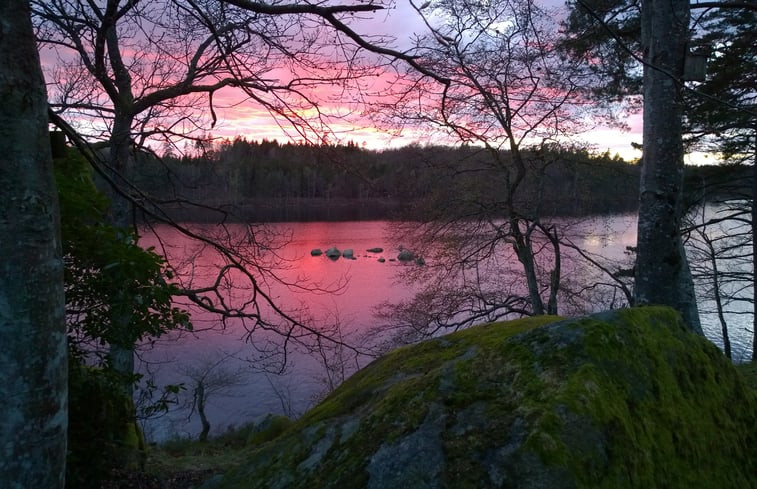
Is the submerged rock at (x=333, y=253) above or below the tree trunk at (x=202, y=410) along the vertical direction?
above

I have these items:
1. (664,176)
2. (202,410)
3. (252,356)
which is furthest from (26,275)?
(252,356)

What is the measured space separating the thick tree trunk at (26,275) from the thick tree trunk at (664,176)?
528cm

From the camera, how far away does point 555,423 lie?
1642 mm

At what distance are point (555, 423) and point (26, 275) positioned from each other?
2.09m

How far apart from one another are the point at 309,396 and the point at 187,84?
36.2ft

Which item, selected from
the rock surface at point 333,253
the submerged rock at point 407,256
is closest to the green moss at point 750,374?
the submerged rock at point 407,256

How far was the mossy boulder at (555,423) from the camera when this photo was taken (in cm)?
162

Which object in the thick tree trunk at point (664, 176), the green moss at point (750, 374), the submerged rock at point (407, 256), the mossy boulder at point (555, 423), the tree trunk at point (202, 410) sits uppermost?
the thick tree trunk at point (664, 176)

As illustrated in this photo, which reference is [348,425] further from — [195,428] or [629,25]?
[195,428]

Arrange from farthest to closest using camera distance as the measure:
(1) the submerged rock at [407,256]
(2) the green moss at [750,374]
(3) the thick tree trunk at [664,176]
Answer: (1) the submerged rock at [407,256]
(3) the thick tree trunk at [664,176]
(2) the green moss at [750,374]

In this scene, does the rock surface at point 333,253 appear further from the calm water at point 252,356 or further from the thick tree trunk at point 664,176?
the thick tree trunk at point 664,176

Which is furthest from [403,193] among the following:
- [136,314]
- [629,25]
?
[136,314]

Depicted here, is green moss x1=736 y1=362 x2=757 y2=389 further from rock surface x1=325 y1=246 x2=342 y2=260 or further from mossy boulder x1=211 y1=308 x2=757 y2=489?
rock surface x1=325 y1=246 x2=342 y2=260

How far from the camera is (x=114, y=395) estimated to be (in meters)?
4.03
